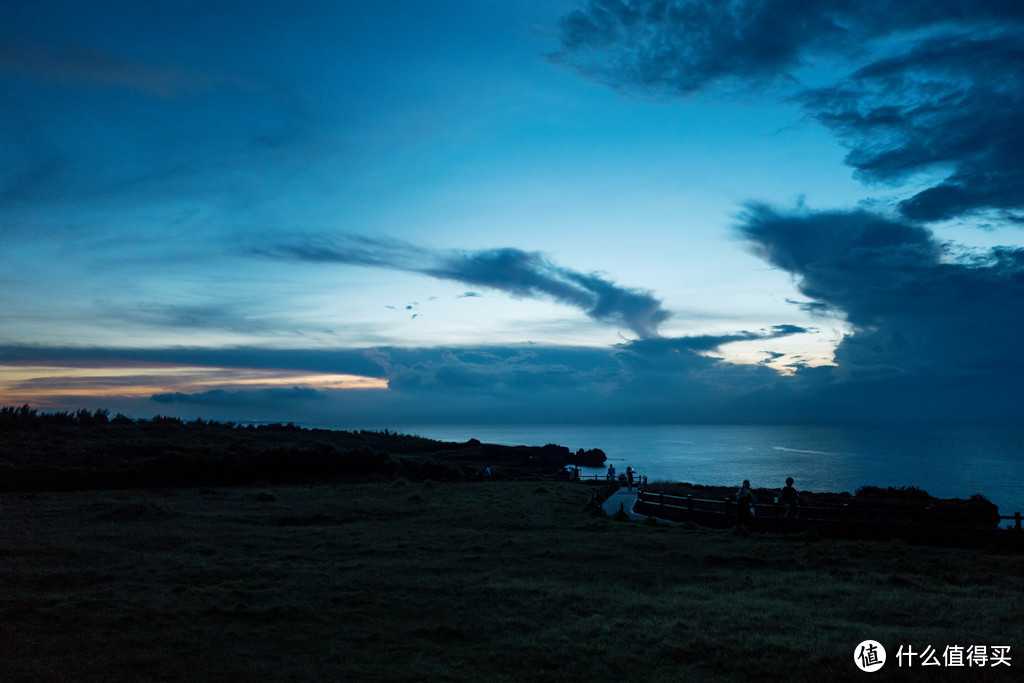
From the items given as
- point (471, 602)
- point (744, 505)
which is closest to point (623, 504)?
point (744, 505)

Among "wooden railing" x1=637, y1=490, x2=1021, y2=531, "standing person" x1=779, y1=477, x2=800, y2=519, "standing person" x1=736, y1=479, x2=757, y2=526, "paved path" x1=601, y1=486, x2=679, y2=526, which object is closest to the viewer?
"wooden railing" x1=637, y1=490, x2=1021, y2=531

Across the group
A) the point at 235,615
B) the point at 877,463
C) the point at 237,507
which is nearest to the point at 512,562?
the point at 235,615

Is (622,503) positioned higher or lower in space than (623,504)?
higher

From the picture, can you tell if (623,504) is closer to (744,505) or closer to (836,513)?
(744,505)

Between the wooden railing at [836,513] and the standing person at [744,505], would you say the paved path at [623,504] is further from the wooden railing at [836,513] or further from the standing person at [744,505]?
the standing person at [744,505]

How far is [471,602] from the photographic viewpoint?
40.7 feet

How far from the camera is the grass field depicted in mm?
8977

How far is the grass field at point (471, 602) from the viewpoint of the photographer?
353 inches

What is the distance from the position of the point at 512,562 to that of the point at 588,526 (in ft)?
A: 20.9

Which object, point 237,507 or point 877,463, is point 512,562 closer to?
point 237,507

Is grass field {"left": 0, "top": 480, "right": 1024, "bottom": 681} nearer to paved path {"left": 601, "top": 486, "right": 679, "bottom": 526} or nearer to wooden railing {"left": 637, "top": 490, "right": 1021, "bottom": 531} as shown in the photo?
wooden railing {"left": 637, "top": 490, "right": 1021, "bottom": 531}

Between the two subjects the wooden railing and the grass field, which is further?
the wooden railing

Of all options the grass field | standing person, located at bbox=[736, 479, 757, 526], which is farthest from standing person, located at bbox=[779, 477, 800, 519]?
the grass field

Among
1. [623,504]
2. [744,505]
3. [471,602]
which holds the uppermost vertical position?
[744,505]
